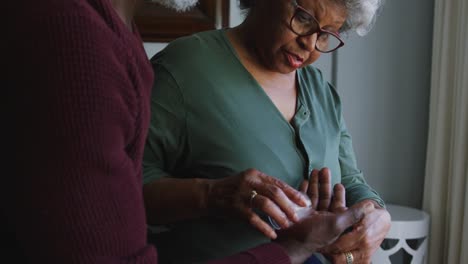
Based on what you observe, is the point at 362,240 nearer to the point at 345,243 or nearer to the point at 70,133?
the point at 345,243

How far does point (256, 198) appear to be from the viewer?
40.0 inches

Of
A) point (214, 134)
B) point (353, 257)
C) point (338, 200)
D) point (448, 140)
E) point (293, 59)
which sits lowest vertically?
point (448, 140)

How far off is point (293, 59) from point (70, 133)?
72 centimetres

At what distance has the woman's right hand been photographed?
1000 mm

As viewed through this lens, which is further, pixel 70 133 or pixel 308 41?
pixel 308 41

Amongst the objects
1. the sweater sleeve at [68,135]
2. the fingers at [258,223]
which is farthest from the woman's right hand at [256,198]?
the sweater sleeve at [68,135]

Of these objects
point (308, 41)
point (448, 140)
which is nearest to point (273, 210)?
point (308, 41)

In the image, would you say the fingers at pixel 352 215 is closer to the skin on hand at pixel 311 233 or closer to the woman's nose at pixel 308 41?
the skin on hand at pixel 311 233

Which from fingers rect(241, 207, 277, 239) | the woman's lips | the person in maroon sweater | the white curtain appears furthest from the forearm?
the white curtain

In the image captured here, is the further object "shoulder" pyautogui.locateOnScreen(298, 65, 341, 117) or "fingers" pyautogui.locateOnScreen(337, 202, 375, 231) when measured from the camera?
"shoulder" pyautogui.locateOnScreen(298, 65, 341, 117)

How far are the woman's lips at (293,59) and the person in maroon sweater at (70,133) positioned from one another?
595 millimetres

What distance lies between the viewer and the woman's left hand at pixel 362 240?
3.80 feet

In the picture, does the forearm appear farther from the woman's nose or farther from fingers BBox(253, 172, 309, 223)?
the woman's nose

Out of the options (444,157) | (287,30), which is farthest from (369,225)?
(444,157)
